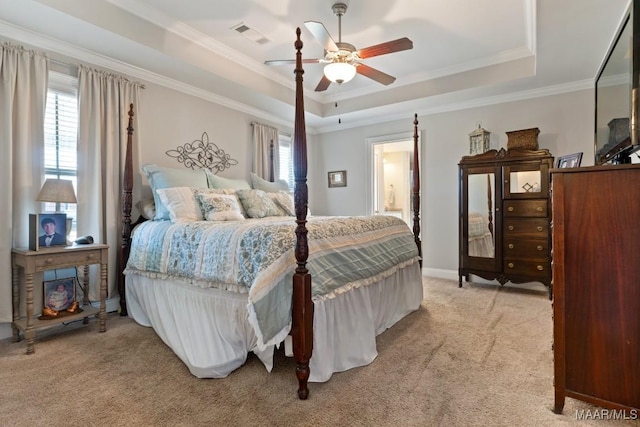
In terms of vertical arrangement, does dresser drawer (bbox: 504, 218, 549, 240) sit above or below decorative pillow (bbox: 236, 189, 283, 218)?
below

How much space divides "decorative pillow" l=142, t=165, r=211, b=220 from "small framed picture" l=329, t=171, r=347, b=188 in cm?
284

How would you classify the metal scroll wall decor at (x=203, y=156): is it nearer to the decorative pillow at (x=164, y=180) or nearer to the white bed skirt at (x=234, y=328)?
the decorative pillow at (x=164, y=180)

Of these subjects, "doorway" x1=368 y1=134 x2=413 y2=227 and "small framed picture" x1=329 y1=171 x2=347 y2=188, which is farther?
"doorway" x1=368 y1=134 x2=413 y2=227

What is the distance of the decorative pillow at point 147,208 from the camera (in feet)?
10.3

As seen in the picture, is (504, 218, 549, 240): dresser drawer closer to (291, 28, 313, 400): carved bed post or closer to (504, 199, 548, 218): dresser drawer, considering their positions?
(504, 199, 548, 218): dresser drawer

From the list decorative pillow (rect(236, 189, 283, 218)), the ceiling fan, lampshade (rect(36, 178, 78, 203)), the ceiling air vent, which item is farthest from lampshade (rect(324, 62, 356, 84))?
lampshade (rect(36, 178, 78, 203))

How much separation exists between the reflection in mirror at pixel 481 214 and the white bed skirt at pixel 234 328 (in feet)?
6.75

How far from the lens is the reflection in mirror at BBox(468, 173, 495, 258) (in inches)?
157

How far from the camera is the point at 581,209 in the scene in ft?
5.07

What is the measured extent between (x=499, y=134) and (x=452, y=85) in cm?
94

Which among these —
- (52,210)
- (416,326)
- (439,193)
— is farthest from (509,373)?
(52,210)

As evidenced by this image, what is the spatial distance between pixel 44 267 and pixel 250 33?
273 centimetres

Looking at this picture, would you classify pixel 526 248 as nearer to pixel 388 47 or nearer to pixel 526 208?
pixel 526 208

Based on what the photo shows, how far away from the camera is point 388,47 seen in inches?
98.4
